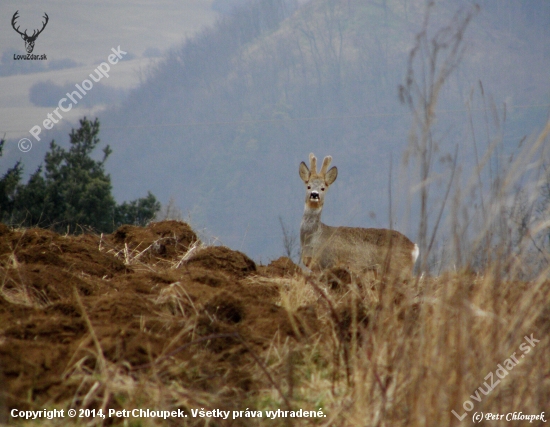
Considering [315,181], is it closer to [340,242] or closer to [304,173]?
[304,173]

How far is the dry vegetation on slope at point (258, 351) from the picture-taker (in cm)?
273

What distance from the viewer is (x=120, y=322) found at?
11.9 ft

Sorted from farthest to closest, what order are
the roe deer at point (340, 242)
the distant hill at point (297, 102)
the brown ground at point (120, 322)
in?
the distant hill at point (297, 102), the roe deer at point (340, 242), the brown ground at point (120, 322)

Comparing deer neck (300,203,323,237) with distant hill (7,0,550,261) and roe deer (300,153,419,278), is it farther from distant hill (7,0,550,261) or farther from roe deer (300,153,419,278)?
distant hill (7,0,550,261)

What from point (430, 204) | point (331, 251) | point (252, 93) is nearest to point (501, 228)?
point (430, 204)

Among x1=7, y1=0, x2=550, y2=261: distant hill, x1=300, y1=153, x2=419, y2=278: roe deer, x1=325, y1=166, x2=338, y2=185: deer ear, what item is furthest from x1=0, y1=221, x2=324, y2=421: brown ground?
x1=7, y1=0, x2=550, y2=261: distant hill

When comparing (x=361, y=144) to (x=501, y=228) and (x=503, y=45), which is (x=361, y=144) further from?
(x=501, y=228)

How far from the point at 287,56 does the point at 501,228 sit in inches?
5530

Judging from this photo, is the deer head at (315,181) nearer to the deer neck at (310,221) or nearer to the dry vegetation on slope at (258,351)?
the deer neck at (310,221)

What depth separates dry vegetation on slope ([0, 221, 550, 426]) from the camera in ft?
8.95

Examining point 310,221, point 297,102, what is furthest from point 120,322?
point 297,102

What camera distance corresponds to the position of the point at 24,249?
5.15 metres

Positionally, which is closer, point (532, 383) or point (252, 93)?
point (532, 383)

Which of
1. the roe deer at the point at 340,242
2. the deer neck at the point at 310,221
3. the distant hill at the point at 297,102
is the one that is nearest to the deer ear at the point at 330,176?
the roe deer at the point at 340,242
